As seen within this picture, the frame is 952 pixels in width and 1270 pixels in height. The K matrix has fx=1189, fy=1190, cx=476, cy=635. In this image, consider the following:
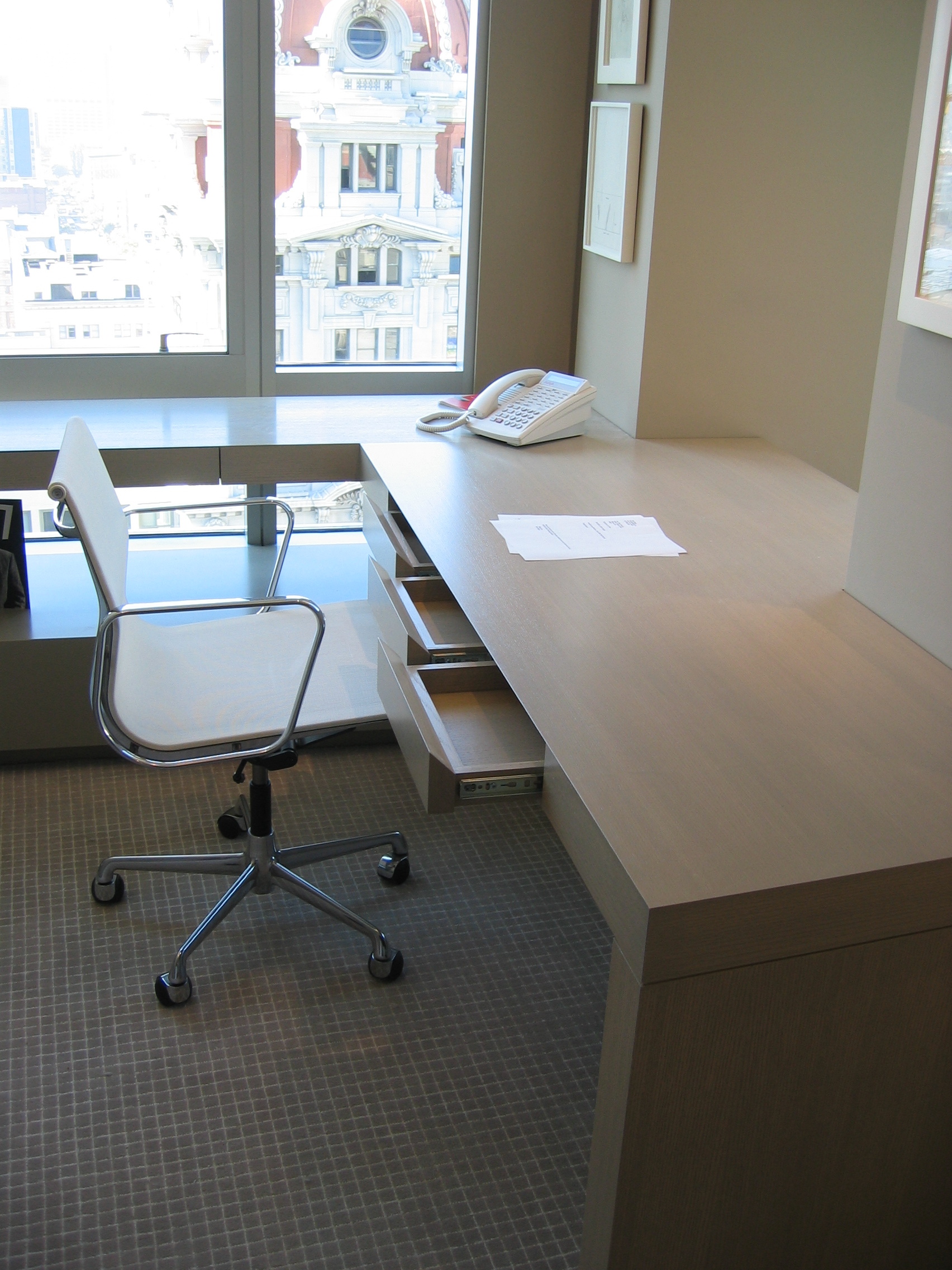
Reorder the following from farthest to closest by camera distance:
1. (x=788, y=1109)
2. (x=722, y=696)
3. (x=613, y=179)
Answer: (x=613, y=179) < (x=722, y=696) < (x=788, y=1109)

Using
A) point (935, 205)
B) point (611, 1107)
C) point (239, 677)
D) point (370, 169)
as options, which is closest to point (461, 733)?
point (611, 1107)

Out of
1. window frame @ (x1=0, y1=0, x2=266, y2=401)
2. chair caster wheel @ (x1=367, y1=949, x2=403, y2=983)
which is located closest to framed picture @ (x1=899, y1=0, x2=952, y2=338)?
chair caster wheel @ (x1=367, y1=949, x2=403, y2=983)

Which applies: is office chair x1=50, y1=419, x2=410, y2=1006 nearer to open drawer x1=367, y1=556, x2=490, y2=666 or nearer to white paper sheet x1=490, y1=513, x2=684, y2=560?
open drawer x1=367, y1=556, x2=490, y2=666

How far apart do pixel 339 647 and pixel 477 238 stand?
1.37 m

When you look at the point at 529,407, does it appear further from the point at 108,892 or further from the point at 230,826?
the point at 108,892

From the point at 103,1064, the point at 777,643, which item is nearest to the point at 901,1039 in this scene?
the point at 777,643

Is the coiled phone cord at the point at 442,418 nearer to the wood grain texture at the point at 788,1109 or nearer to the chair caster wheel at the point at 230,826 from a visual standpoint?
the chair caster wheel at the point at 230,826

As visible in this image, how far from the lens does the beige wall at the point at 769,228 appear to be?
251 centimetres

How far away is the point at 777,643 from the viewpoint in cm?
167

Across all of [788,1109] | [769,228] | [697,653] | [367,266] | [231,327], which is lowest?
[788,1109]

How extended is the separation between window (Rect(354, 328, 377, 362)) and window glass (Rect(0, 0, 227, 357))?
14.3 inches

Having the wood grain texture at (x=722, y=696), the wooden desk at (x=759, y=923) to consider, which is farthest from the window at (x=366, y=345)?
the wooden desk at (x=759, y=923)

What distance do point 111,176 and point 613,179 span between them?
1201mm

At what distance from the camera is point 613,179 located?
2.72 m
